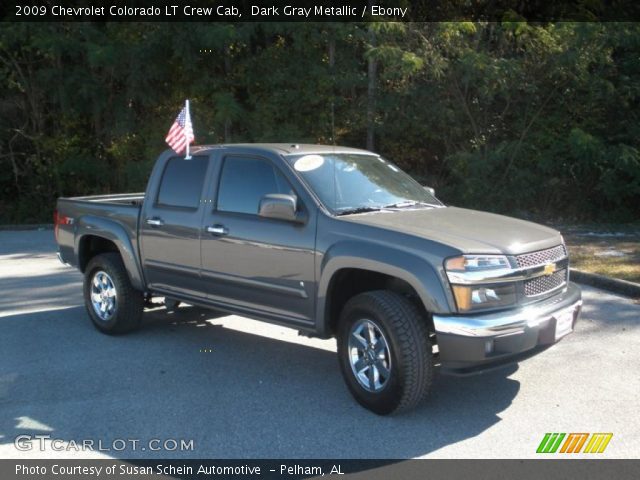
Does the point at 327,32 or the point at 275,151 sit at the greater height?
the point at 327,32

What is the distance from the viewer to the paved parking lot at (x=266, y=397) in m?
4.61

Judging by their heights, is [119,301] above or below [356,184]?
→ below

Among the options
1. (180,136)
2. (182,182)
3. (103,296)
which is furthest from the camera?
(103,296)

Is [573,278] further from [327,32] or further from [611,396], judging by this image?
[327,32]

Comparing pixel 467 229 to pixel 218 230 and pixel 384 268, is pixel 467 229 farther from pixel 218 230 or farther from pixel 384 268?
pixel 218 230

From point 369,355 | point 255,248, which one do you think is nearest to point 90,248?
point 255,248

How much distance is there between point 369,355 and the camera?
5.13 m

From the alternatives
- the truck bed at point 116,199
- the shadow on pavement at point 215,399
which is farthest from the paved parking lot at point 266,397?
the truck bed at point 116,199

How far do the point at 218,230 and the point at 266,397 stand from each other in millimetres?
1490

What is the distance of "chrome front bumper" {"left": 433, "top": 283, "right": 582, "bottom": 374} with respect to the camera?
4.64 m

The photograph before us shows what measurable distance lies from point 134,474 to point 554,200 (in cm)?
1378

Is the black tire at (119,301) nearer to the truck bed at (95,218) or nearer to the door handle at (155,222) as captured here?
the truck bed at (95,218)

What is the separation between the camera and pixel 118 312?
23.5 ft

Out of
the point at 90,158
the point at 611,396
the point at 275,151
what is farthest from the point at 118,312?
the point at 90,158
